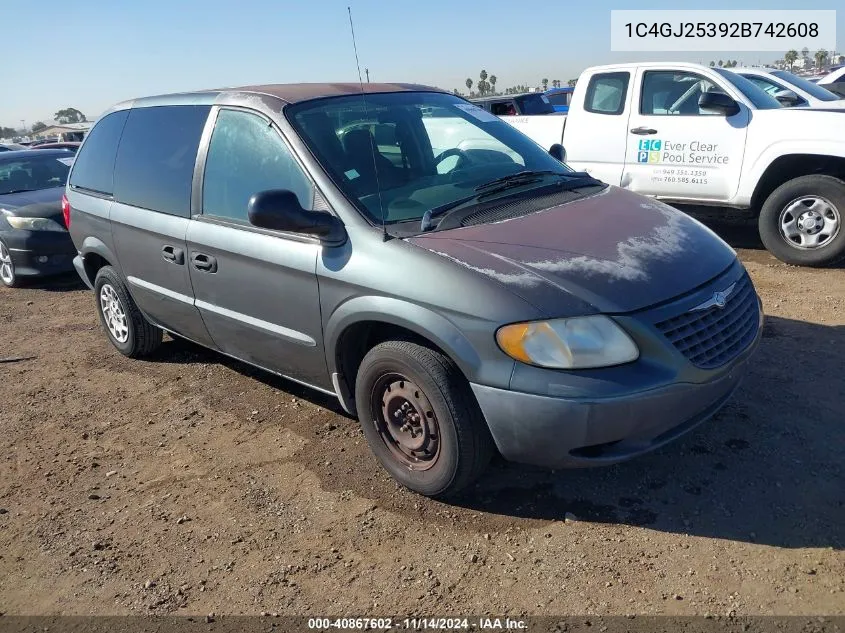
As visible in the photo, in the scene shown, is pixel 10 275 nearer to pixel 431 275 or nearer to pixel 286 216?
pixel 286 216

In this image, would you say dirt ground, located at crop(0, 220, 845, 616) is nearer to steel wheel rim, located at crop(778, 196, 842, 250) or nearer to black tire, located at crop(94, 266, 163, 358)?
black tire, located at crop(94, 266, 163, 358)

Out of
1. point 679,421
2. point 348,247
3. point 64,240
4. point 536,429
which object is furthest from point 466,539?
point 64,240

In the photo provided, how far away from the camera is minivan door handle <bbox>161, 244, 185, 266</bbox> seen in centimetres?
408

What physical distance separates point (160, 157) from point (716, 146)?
503 centimetres

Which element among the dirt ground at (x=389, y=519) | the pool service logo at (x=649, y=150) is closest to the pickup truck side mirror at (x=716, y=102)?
the pool service logo at (x=649, y=150)

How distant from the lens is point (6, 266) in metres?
8.22

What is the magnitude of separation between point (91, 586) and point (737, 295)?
120 inches

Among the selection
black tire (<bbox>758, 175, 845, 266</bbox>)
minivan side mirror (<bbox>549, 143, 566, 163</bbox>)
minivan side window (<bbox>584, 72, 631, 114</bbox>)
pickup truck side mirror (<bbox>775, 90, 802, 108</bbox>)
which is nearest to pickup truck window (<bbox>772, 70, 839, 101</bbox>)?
pickup truck side mirror (<bbox>775, 90, 802, 108</bbox>)

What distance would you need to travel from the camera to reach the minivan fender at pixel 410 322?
9.15 ft

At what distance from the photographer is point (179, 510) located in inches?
132

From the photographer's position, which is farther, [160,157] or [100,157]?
[100,157]

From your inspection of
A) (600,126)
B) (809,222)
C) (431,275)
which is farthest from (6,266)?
(809,222)

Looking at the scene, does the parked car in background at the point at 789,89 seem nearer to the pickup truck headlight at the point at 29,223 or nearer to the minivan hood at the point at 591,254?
the minivan hood at the point at 591,254

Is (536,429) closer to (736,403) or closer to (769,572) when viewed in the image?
(769,572)
